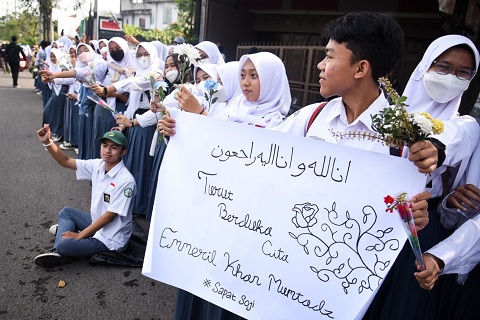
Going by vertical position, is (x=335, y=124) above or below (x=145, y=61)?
below

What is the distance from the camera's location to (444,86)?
5.16 ft

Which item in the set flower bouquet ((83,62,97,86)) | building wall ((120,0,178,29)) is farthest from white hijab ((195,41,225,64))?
building wall ((120,0,178,29))

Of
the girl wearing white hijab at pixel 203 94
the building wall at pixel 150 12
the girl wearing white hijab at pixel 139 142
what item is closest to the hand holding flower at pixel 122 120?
the girl wearing white hijab at pixel 139 142

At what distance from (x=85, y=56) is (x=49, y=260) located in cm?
371

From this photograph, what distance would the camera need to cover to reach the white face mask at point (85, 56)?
5746 millimetres

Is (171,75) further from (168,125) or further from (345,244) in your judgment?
(345,244)

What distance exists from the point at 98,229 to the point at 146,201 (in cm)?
100

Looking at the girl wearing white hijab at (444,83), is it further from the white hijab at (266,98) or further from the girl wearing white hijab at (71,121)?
the girl wearing white hijab at (71,121)

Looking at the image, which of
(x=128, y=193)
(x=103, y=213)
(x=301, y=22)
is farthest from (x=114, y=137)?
(x=301, y=22)

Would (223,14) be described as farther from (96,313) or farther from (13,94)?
(96,313)

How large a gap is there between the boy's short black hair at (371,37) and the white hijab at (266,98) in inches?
36.3

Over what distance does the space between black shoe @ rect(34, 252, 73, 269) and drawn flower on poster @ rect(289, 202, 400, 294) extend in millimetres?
2263

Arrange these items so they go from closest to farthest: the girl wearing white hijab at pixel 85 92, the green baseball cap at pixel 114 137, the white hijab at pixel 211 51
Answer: the green baseball cap at pixel 114 137 < the white hijab at pixel 211 51 < the girl wearing white hijab at pixel 85 92

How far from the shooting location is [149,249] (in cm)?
168
